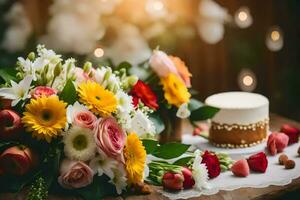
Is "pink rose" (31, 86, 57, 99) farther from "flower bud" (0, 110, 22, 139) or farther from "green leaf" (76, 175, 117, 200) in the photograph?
"green leaf" (76, 175, 117, 200)

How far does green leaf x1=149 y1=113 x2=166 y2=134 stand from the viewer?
1.78m

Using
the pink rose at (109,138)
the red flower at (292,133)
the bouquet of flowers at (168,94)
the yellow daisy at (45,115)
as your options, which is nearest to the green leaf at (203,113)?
the bouquet of flowers at (168,94)

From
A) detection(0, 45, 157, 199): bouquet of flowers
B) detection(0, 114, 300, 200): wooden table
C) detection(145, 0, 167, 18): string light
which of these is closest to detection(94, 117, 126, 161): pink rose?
detection(0, 45, 157, 199): bouquet of flowers

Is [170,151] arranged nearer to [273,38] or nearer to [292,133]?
[292,133]

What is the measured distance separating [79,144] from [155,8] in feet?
3.89

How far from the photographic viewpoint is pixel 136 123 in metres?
1.55

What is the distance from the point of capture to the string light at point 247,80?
2791 millimetres

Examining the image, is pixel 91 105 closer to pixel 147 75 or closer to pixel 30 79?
pixel 30 79

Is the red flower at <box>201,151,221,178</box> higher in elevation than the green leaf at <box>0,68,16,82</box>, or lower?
lower

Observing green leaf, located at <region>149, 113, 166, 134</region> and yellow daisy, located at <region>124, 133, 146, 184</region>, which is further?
green leaf, located at <region>149, 113, 166, 134</region>

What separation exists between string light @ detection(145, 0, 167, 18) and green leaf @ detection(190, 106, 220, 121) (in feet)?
2.49

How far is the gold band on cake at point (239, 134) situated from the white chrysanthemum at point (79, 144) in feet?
1.77

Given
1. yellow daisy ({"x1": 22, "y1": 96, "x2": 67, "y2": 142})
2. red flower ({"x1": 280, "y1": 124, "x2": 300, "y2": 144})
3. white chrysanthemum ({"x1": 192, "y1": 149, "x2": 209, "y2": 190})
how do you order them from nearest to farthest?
1. yellow daisy ({"x1": 22, "y1": 96, "x2": 67, "y2": 142})
2. white chrysanthemum ({"x1": 192, "y1": 149, "x2": 209, "y2": 190})
3. red flower ({"x1": 280, "y1": 124, "x2": 300, "y2": 144})

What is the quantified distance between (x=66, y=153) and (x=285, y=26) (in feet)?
5.29
